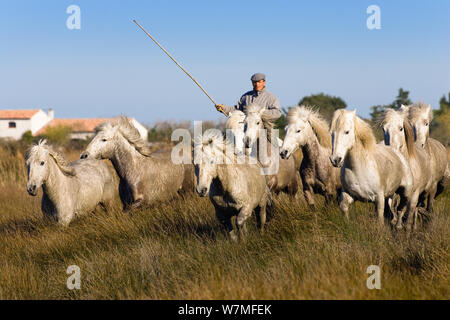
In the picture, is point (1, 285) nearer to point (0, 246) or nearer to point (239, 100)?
point (0, 246)

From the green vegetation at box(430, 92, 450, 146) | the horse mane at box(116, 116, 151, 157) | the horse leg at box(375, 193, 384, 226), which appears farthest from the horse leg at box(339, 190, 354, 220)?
the green vegetation at box(430, 92, 450, 146)

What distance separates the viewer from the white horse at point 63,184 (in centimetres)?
759

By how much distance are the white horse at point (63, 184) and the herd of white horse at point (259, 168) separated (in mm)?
16

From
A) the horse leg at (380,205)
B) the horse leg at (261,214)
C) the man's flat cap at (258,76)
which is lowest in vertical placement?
the horse leg at (261,214)

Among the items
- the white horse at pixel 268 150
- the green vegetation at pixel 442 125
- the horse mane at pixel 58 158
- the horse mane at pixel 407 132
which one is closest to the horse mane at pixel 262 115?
the white horse at pixel 268 150

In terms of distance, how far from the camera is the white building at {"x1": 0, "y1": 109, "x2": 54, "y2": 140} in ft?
247

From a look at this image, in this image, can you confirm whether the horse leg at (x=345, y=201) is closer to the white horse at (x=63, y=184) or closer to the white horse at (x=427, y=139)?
the white horse at (x=427, y=139)

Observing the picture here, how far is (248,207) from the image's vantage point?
21.4ft

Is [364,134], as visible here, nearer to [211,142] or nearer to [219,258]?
[211,142]

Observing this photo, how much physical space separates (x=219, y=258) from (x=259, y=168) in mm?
1829

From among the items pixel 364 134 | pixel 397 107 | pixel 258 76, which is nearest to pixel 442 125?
pixel 397 107

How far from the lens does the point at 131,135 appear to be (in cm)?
894

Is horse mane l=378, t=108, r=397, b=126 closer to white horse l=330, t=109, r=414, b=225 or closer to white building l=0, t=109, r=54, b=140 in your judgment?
white horse l=330, t=109, r=414, b=225

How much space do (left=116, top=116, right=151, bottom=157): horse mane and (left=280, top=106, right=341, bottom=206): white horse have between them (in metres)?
2.89
